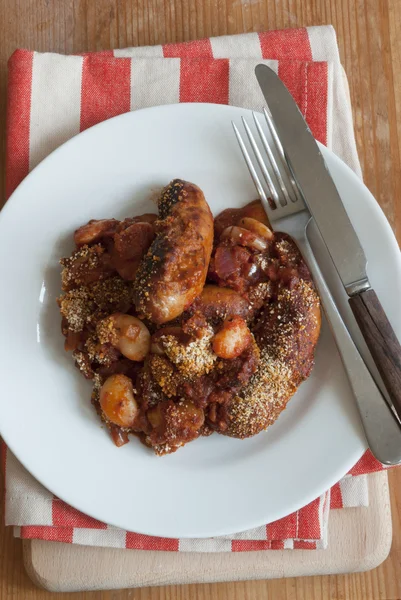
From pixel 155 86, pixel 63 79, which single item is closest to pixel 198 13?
pixel 155 86

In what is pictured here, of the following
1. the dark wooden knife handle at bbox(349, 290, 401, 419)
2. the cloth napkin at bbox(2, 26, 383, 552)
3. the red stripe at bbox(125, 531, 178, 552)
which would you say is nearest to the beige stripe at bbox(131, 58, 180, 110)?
the cloth napkin at bbox(2, 26, 383, 552)

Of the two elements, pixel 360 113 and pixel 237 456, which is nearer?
pixel 237 456

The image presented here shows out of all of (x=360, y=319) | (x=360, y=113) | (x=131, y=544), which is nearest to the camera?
(x=360, y=319)

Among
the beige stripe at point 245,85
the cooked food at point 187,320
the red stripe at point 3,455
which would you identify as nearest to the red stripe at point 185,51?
the beige stripe at point 245,85

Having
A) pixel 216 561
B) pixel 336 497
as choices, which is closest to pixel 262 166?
pixel 336 497

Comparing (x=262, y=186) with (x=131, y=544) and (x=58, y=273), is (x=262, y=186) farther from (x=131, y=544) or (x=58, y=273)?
(x=131, y=544)

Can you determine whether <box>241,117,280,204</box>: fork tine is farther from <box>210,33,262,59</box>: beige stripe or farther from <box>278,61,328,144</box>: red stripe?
<box>210,33,262,59</box>: beige stripe

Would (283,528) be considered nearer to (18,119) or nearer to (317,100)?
(317,100)
